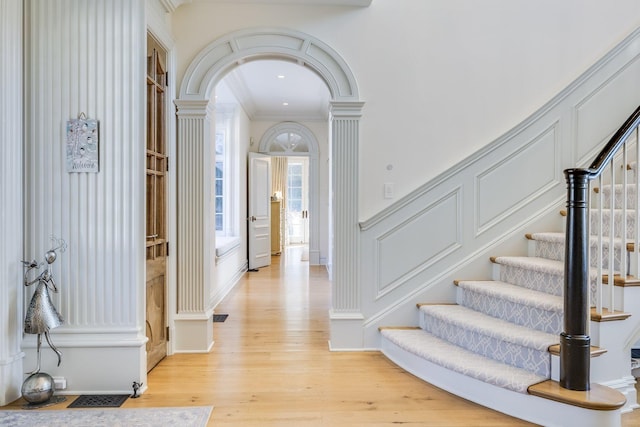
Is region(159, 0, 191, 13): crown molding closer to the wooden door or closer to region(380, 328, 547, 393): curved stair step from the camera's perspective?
the wooden door

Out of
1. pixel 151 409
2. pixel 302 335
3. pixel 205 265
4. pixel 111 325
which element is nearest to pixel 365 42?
pixel 205 265

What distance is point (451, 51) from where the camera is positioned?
11.7 feet

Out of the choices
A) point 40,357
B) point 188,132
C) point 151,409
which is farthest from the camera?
point 188,132

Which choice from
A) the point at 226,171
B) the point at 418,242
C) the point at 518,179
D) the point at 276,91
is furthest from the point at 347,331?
the point at 276,91

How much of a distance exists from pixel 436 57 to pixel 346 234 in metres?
1.73

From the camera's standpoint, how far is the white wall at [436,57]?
3.46 metres

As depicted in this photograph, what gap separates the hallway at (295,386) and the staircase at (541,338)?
155 millimetres

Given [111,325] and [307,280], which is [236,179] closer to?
[307,280]

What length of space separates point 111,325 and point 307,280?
14.0 feet

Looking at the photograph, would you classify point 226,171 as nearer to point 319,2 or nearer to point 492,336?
point 319,2

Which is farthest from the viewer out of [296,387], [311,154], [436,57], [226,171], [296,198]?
[296,198]

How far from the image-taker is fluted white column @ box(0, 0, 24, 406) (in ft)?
8.20

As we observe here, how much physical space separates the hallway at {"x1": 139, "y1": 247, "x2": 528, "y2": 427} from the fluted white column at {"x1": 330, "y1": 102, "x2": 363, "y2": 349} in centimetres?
20

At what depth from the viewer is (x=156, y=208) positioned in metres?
3.15
